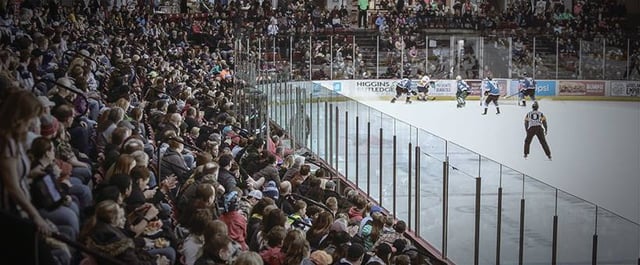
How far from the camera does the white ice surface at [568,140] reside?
1454cm

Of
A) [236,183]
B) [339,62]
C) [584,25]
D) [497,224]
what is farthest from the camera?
[584,25]

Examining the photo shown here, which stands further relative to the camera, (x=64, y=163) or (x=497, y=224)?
(x=497, y=224)

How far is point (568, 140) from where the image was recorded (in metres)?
19.5

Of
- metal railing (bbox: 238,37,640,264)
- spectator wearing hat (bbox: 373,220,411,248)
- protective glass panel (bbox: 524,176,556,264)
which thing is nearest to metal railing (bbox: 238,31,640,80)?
metal railing (bbox: 238,37,640,264)

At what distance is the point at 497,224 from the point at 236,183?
2.88 metres

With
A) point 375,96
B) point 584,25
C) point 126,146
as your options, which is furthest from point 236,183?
point 584,25

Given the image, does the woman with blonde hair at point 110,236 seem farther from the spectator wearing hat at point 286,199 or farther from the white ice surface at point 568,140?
the white ice surface at point 568,140

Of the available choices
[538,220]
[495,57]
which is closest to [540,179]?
[538,220]

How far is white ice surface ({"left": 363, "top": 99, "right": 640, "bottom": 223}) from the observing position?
14539 mm

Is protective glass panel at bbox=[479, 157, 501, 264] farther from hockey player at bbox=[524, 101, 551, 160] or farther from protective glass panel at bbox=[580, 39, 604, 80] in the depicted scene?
protective glass panel at bbox=[580, 39, 604, 80]

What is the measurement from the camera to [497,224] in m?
8.87

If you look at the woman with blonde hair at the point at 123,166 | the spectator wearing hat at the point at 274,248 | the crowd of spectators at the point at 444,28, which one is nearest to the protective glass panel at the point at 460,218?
the spectator wearing hat at the point at 274,248

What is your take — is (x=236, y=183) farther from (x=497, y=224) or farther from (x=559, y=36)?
(x=559, y=36)

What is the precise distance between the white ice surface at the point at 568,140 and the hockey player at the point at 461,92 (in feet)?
0.86
